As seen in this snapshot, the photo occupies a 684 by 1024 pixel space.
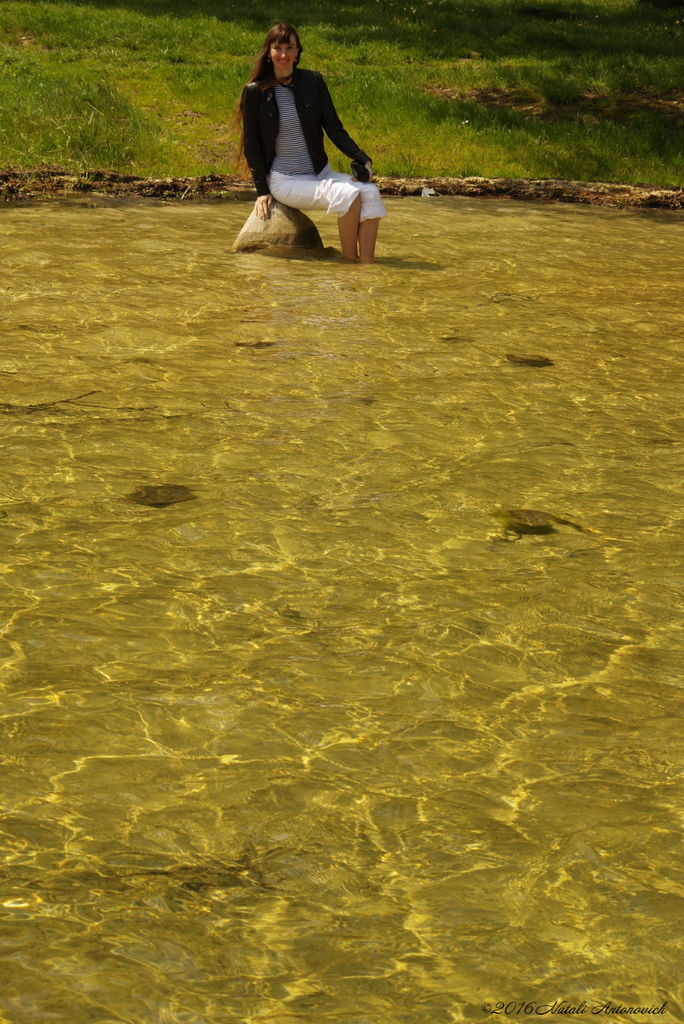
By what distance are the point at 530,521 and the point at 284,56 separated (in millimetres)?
6532

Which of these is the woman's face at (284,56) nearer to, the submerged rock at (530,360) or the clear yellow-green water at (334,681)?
the clear yellow-green water at (334,681)

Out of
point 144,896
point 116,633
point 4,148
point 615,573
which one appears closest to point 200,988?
point 144,896

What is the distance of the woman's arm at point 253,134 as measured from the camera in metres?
10.1

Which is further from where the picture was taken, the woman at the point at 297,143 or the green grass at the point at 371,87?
the green grass at the point at 371,87

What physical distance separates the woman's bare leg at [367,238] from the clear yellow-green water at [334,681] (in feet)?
9.71

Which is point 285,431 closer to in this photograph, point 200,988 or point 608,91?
point 200,988

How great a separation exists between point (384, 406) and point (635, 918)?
4.21 metres

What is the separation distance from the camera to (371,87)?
18.4m

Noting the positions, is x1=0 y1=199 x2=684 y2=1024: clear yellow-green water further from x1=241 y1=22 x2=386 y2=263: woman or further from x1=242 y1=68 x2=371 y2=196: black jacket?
x1=242 y1=68 x2=371 y2=196: black jacket

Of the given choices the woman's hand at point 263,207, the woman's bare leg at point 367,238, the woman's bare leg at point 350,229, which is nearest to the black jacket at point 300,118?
the woman's hand at point 263,207

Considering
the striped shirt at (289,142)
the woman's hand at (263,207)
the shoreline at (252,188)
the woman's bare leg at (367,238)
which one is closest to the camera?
the striped shirt at (289,142)

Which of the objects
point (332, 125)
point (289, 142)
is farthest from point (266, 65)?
point (332, 125)

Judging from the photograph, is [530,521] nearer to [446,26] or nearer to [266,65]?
[266,65]

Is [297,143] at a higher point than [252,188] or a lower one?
higher
